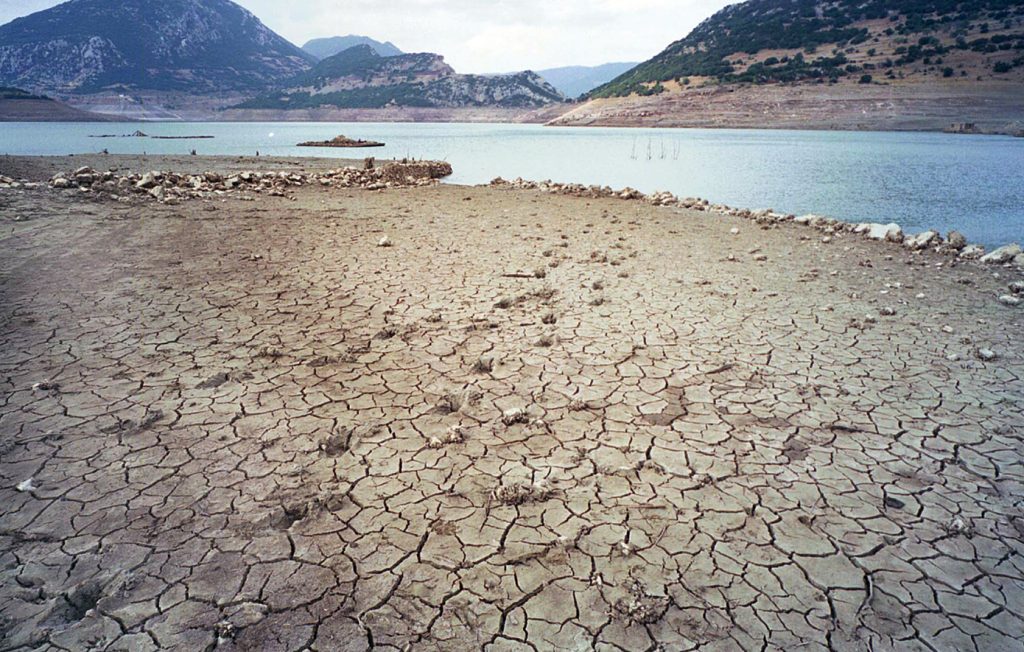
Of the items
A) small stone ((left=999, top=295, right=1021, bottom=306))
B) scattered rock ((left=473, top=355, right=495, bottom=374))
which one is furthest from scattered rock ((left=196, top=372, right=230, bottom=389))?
small stone ((left=999, top=295, right=1021, bottom=306))

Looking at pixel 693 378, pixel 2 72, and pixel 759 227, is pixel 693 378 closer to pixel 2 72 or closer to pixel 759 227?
pixel 759 227

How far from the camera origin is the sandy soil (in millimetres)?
43344

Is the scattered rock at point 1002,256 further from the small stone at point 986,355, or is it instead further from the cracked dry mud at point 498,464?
the small stone at point 986,355

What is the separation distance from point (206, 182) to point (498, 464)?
47.5 ft

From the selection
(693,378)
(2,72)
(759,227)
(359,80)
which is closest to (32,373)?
(693,378)

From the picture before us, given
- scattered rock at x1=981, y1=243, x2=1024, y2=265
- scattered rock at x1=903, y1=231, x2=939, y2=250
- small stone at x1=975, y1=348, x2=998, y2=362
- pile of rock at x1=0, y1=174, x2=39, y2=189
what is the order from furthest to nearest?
1. pile of rock at x1=0, y1=174, x2=39, y2=189
2. scattered rock at x1=903, y1=231, x2=939, y2=250
3. scattered rock at x1=981, y1=243, x2=1024, y2=265
4. small stone at x1=975, y1=348, x2=998, y2=362

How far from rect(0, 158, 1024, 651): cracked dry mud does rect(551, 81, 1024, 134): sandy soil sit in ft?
169

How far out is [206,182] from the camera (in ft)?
46.2

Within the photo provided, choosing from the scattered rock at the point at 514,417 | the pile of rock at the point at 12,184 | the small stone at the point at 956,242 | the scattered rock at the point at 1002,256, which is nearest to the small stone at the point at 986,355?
the scattered rock at the point at 514,417

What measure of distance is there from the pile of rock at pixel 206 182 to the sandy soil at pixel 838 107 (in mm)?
48775

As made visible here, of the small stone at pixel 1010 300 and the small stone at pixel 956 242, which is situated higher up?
the small stone at pixel 956 242

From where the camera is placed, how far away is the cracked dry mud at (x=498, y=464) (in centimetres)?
221

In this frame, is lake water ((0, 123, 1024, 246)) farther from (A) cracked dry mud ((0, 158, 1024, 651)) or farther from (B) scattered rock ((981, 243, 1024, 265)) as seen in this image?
(A) cracked dry mud ((0, 158, 1024, 651))

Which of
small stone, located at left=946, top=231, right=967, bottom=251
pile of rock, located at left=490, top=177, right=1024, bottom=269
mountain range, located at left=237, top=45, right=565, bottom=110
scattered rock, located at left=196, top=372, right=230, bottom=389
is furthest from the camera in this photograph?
mountain range, located at left=237, top=45, right=565, bottom=110
